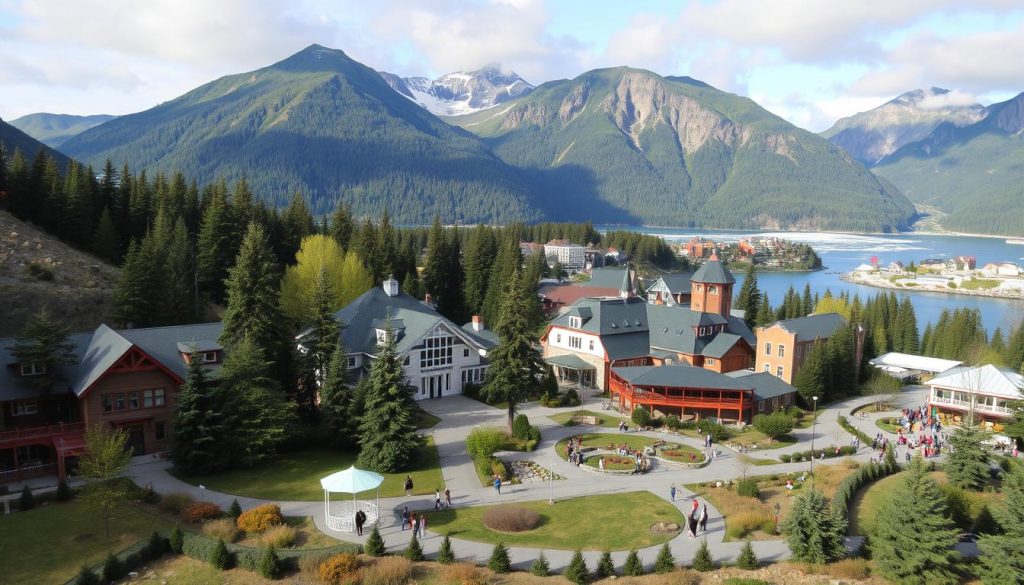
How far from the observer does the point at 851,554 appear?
94.3 ft

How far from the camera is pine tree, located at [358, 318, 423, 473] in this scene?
3809cm

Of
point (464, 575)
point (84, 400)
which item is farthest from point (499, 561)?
point (84, 400)

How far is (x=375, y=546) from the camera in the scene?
27328mm

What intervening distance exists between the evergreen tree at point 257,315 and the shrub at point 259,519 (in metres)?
13.7

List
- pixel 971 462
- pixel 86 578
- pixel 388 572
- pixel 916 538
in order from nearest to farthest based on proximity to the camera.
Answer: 1. pixel 86 578
2. pixel 388 572
3. pixel 916 538
4. pixel 971 462

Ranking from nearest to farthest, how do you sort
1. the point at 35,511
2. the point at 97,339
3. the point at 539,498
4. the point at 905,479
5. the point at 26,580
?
1. the point at 26,580
2. the point at 905,479
3. the point at 35,511
4. the point at 539,498
5. the point at 97,339

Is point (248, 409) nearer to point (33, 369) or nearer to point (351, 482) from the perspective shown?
point (351, 482)

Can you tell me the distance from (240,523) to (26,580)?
7.68 m

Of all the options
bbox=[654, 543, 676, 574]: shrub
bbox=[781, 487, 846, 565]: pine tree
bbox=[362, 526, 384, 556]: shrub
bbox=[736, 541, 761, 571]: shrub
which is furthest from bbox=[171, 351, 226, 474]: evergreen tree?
bbox=[781, 487, 846, 565]: pine tree

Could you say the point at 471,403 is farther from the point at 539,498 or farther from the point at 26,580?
the point at 26,580

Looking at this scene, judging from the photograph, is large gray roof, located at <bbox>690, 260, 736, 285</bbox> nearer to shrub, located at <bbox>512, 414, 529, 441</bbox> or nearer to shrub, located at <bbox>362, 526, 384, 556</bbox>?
shrub, located at <bbox>512, 414, 529, 441</bbox>

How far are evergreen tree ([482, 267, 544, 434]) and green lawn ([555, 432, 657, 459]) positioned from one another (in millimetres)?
4355

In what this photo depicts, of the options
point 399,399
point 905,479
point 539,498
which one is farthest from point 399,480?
point 905,479

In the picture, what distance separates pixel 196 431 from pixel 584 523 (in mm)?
21532
